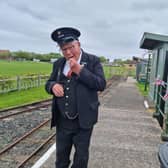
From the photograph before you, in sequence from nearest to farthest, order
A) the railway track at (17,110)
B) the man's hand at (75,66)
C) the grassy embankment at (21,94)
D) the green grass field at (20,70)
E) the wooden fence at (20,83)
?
the man's hand at (75,66)
the railway track at (17,110)
the grassy embankment at (21,94)
the wooden fence at (20,83)
the green grass field at (20,70)

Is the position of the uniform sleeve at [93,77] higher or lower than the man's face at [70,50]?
lower

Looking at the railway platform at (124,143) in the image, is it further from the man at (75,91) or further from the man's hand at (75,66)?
the man's hand at (75,66)

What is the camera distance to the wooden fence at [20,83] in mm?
15861

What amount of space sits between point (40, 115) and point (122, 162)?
567cm

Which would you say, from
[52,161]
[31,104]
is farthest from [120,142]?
[31,104]

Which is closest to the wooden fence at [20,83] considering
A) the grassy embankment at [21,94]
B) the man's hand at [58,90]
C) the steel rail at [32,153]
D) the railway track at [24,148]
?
the grassy embankment at [21,94]

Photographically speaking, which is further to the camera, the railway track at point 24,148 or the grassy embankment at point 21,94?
the grassy embankment at point 21,94

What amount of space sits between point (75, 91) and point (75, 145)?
53 centimetres

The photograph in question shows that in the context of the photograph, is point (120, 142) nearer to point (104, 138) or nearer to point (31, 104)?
point (104, 138)

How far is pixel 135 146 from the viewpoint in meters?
6.25

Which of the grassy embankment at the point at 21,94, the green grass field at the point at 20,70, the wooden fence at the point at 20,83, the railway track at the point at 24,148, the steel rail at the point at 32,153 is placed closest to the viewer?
the steel rail at the point at 32,153

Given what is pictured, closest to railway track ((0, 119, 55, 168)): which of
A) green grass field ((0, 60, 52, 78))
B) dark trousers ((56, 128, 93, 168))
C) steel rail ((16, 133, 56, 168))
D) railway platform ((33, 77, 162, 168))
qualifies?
steel rail ((16, 133, 56, 168))

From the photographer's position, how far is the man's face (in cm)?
303

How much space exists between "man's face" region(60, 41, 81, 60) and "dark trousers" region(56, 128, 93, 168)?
0.68m
